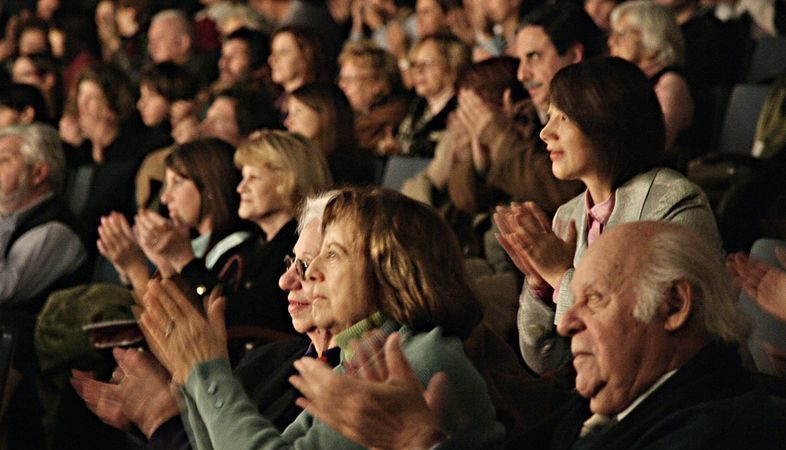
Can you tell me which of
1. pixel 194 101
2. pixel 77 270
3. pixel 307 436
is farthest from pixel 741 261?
pixel 194 101

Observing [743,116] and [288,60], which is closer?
[743,116]

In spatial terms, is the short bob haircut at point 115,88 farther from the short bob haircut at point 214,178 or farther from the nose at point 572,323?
the nose at point 572,323

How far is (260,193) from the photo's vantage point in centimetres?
402

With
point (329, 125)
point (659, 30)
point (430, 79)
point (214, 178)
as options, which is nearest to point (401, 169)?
point (329, 125)

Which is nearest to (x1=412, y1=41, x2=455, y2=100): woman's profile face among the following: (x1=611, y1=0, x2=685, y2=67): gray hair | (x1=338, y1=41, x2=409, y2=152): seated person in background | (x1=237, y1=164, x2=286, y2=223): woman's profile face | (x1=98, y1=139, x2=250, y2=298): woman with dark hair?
(x1=338, y1=41, x2=409, y2=152): seated person in background

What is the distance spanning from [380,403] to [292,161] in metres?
2.08

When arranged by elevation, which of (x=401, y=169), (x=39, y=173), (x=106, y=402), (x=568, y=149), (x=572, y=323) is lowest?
(x=401, y=169)

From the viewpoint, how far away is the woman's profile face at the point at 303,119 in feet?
16.1

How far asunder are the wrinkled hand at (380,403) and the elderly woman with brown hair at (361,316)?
0.85 ft

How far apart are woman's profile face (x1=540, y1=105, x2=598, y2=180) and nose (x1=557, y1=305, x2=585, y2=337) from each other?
92 cm

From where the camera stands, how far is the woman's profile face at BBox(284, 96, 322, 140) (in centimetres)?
492

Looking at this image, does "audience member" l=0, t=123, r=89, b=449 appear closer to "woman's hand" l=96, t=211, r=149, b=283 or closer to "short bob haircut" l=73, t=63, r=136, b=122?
"woman's hand" l=96, t=211, r=149, b=283

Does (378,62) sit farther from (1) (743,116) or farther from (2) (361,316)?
(2) (361,316)

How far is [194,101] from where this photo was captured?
20.4ft
